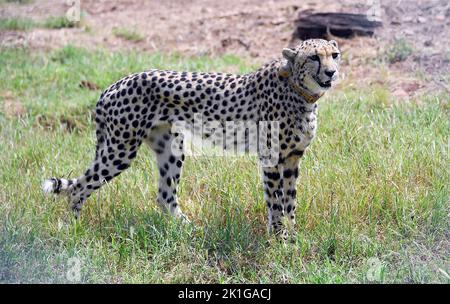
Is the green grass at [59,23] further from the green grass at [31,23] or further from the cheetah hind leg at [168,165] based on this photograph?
the cheetah hind leg at [168,165]

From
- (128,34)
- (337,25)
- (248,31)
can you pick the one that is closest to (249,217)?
(337,25)

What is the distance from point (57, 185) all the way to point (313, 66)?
1.92 m

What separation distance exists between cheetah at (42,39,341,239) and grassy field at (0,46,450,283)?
0.69 feet

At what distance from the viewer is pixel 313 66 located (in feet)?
17.4

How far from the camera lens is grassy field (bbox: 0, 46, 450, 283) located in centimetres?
520

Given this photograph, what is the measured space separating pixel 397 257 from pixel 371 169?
1.00 metres

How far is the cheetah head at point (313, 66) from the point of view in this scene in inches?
206

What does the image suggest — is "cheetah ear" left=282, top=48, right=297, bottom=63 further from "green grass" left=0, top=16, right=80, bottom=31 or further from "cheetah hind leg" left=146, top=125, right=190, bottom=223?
"green grass" left=0, top=16, right=80, bottom=31

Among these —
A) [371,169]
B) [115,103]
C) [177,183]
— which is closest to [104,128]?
Result: [115,103]

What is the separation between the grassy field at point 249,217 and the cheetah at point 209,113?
21 cm

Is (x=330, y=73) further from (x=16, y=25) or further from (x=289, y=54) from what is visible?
(x=16, y=25)

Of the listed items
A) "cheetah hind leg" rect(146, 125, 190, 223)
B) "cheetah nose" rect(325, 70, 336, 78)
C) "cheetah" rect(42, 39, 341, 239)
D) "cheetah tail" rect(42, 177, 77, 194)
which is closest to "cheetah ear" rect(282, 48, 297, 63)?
"cheetah" rect(42, 39, 341, 239)

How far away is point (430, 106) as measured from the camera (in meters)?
7.35

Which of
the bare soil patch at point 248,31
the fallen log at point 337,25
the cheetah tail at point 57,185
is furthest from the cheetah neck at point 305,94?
the fallen log at point 337,25
